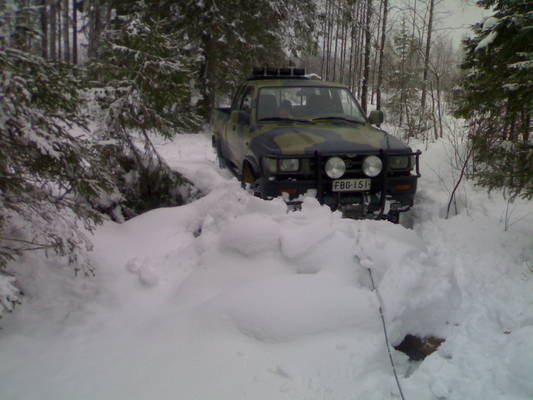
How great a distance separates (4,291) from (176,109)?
351 cm

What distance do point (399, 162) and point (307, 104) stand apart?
1699 millimetres

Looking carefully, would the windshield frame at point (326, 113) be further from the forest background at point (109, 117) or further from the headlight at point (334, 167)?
the headlight at point (334, 167)

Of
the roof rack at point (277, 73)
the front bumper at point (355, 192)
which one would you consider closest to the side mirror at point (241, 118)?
the roof rack at point (277, 73)

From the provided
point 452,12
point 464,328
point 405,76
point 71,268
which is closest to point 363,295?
point 464,328

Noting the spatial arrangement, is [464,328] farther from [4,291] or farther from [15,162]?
[15,162]

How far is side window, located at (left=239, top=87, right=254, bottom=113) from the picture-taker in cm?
618

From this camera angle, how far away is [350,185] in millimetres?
4559

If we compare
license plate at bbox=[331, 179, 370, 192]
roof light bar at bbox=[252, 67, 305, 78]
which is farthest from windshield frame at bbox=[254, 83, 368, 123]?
license plate at bbox=[331, 179, 370, 192]

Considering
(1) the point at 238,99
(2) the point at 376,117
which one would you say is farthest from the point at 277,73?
(2) the point at 376,117

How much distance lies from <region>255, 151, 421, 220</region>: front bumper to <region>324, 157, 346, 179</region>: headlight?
6 centimetres

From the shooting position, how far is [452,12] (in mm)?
20562

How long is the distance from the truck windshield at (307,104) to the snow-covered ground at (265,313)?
196cm

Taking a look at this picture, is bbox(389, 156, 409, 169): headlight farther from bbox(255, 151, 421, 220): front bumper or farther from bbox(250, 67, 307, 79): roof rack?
bbox(250, 67, 307, 79): roof rack

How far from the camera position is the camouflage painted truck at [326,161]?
14.8 feet
